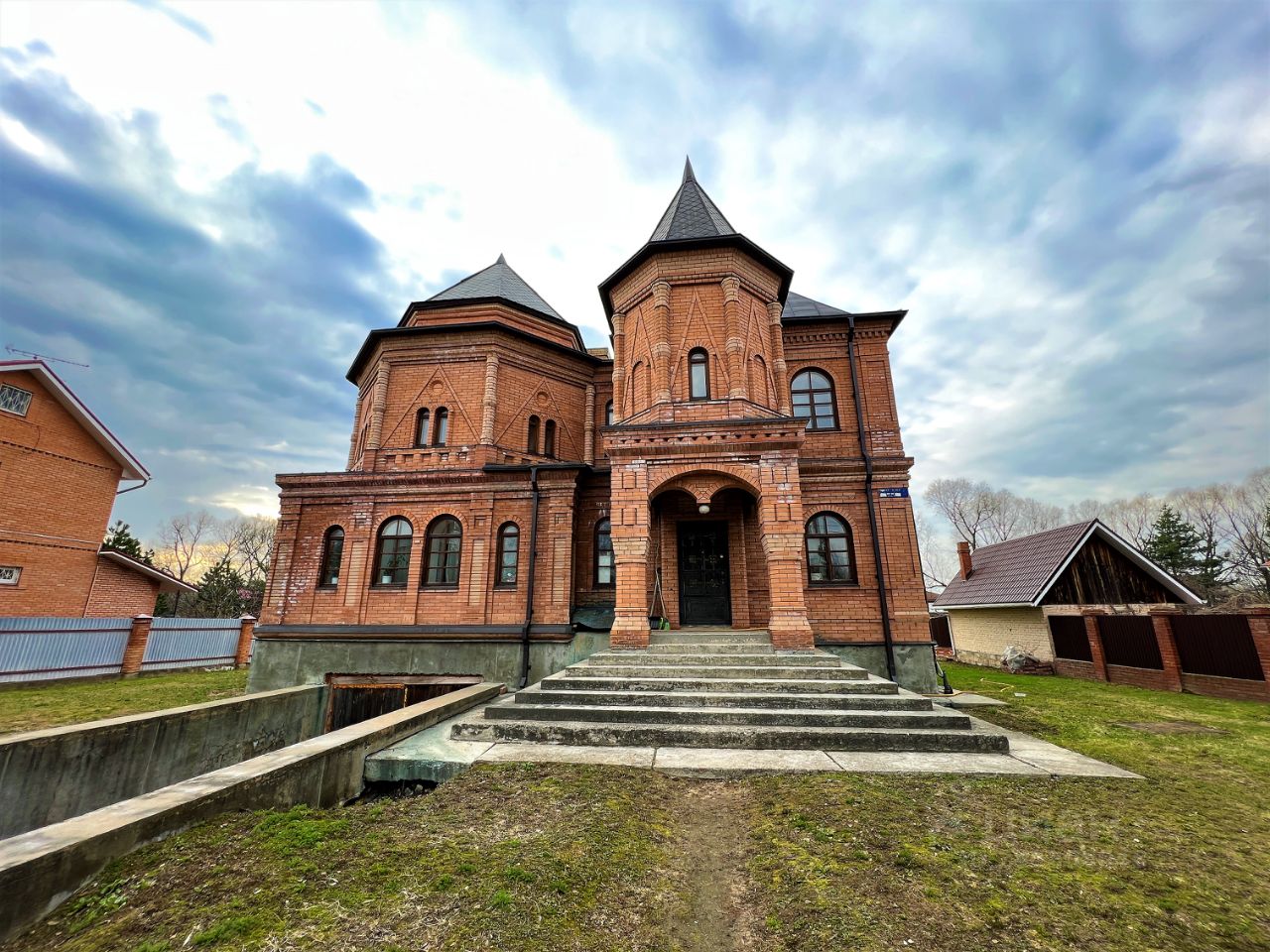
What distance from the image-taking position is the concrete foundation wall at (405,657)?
40.0 feet

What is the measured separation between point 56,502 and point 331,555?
417 inches

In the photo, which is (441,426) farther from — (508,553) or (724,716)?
(724,716)

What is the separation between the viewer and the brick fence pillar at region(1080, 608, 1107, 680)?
14.8 m

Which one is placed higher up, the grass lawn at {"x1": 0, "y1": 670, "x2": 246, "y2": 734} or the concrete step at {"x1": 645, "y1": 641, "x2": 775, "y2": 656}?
the concrete step at {"x1": 645, "y1": 641, "x2": 775, "y2": 656}

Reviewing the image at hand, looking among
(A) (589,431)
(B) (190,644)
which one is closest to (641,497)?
(A) (589,431)

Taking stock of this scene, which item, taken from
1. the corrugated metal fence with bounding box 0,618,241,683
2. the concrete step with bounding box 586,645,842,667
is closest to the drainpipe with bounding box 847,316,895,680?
the concrete step with bounding box 586,645,842,667

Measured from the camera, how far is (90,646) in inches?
592

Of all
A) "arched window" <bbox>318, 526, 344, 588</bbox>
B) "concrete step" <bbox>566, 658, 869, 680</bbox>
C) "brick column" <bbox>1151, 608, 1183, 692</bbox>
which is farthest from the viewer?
"arched window" <bbox>318, 526, 344, 588</bbox>

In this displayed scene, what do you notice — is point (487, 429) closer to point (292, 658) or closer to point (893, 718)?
point (292, 658)

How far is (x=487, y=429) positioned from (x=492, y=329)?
10.3 ft

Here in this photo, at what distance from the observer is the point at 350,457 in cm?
1664

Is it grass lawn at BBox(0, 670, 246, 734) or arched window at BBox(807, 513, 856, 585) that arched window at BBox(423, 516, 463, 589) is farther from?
arched window at BBox(807, 513, 856, 585)

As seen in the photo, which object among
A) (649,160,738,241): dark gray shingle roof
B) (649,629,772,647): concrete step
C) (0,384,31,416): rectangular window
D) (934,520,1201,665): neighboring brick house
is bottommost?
(649,629,772,647): concrete step

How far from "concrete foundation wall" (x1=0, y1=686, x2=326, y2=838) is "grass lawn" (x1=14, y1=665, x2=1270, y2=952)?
4697 millimetres
